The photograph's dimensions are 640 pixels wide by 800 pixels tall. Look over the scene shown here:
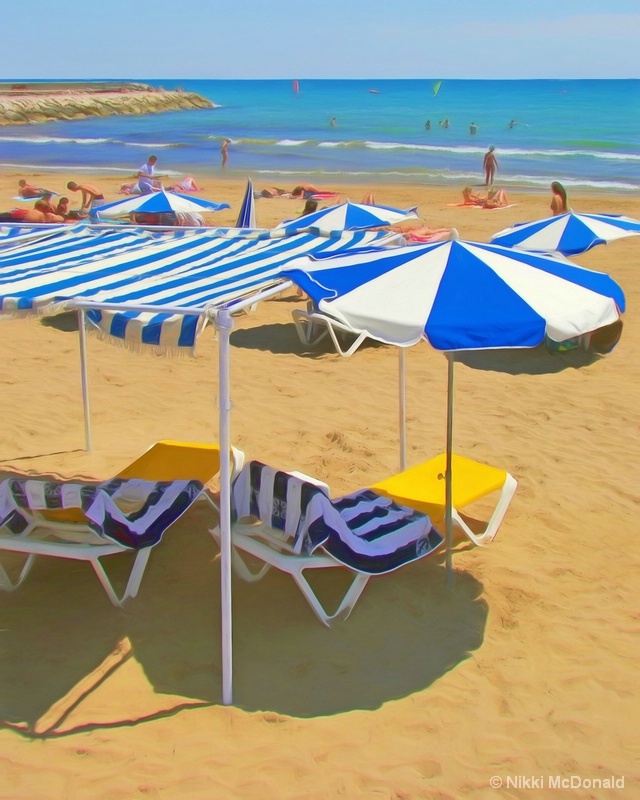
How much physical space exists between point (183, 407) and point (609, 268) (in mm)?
8225

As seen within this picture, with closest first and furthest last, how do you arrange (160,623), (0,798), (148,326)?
(0,798)
(148,326)
(160,623)

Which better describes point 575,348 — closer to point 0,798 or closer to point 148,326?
point 148,326

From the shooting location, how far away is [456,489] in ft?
16.3

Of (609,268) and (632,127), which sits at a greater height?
(632,127)

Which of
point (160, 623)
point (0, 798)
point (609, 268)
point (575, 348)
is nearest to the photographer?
point (0, 798)

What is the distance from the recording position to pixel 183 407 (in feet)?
24.3

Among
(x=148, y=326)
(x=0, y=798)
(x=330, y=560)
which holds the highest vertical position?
(x=148, y=326)

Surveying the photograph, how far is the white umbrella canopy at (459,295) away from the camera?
3.47 meters

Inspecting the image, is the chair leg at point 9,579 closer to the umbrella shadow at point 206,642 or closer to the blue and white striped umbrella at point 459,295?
the umbrella shadow at point 206,642

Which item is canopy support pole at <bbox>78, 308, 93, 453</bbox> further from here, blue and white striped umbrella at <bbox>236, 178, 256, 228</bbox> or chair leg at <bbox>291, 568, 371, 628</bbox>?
blue and white striped umbrella at <bbox>236, 178, 256, 228</bbox>

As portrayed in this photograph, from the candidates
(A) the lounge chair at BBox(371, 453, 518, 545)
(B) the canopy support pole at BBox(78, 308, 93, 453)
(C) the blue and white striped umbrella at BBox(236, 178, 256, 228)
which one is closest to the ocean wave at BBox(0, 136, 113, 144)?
(C) the blue and white striped umbrella at BBox(236, 178, 256, 228)

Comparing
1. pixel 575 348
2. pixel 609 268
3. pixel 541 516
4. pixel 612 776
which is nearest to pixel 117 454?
pixel 541 516

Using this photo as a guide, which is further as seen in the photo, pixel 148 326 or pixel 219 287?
pixel 219 287

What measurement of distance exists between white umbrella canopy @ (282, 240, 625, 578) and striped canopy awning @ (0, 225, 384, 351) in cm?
43
